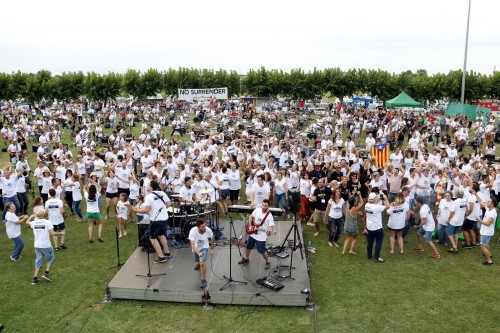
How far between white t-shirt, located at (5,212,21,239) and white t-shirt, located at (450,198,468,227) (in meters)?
9.55

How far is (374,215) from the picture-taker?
29.7ft

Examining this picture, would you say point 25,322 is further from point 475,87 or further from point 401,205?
point 475,87

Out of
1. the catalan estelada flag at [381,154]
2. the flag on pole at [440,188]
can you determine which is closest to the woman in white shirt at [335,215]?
the flag on pole at [440,188]

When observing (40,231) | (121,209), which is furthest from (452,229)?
(40,231)

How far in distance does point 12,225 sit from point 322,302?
6575 mm

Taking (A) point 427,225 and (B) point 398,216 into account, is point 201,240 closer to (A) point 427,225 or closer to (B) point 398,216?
(B) point 398,216

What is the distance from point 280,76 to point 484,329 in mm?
40236

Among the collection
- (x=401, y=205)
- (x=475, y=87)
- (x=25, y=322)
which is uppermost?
(x=475, y=87)

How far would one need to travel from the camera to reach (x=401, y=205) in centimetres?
934

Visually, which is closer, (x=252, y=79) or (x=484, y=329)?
(x=484, y=329)

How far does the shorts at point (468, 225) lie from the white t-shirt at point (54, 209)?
951cm

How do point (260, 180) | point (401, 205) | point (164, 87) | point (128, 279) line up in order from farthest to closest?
1. point (164, 87)
2. point (260, 180)
3. point (401, 205)
4. point (128, 279)

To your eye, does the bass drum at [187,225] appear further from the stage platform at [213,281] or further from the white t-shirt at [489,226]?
the white t-shirt at [489,226]

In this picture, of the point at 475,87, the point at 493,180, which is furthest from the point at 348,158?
the point at 475,87
